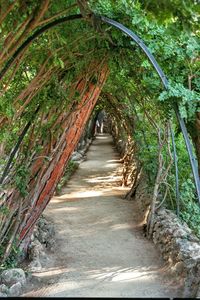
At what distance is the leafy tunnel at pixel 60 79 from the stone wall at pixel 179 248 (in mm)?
532

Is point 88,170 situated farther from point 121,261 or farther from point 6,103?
point 6,103

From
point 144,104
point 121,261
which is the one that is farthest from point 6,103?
point 144,104

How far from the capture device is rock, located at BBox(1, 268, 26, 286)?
12.1 ft

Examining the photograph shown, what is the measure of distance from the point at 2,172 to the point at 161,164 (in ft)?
8.20

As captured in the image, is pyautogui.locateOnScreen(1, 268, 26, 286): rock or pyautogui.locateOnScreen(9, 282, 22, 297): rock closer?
pyautogui.locateOnScreen(9, 282, 22, 297): rock

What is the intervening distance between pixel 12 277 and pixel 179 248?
1817mm

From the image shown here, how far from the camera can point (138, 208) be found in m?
7.32

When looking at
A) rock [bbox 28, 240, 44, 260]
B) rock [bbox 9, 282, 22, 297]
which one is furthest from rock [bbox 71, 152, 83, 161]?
rock [bbox 9, 282, 22, 297]

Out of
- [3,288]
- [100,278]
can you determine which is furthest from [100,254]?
[3,288]

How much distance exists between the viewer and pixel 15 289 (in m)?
3.65

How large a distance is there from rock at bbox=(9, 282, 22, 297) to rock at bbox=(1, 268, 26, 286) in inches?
2.0

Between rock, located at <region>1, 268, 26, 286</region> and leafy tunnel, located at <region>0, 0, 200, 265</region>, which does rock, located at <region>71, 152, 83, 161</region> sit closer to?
leafy tunnel, located at <region>0, 0, 200, 265</region>

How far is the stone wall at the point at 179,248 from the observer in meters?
3.59

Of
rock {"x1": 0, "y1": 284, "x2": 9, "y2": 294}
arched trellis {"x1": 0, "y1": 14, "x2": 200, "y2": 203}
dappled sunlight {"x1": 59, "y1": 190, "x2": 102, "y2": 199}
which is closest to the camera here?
arched trellis {"x1": 0, "y1": 14, "x2": 200, "y2": 203}
